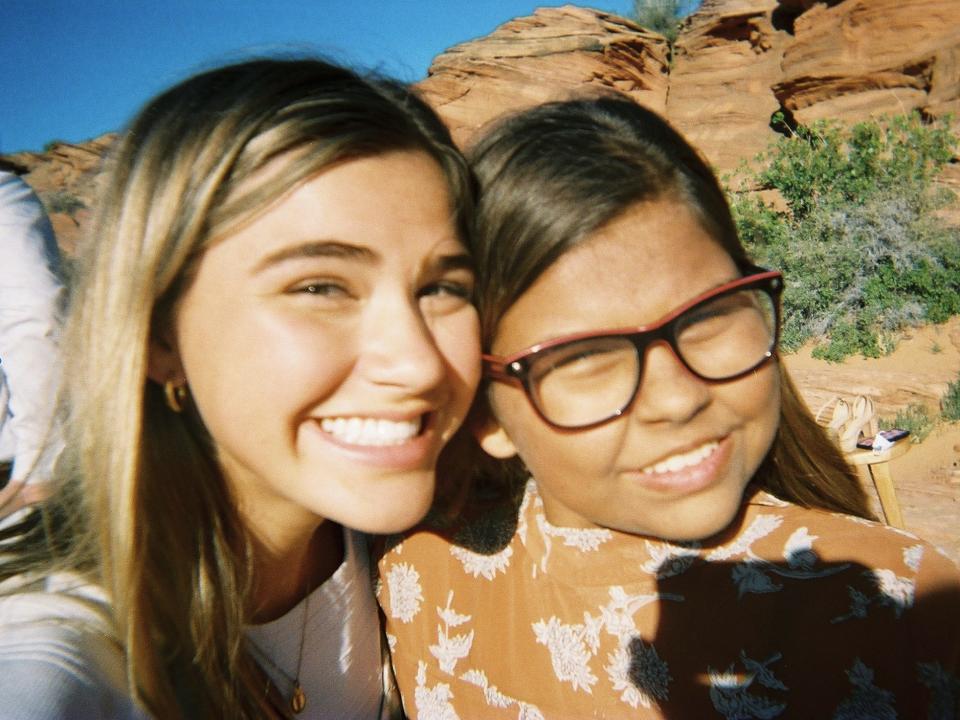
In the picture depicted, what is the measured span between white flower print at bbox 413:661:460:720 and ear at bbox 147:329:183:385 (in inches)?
36.6

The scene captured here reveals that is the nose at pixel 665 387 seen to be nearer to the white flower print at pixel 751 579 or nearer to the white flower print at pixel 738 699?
the white flower print at pixel 751 579

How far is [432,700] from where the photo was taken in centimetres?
152

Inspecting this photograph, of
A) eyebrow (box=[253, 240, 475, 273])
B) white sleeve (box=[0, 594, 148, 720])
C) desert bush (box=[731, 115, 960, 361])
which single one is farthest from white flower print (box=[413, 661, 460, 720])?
desert bush (box=[731, 115, 960, 361])

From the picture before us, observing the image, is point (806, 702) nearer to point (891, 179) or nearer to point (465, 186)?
point (465, 186)

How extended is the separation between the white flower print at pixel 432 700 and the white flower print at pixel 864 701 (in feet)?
2.74

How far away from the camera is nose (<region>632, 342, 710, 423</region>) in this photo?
1.19 metres

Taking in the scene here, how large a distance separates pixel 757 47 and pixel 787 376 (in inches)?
897

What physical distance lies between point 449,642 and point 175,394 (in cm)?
87

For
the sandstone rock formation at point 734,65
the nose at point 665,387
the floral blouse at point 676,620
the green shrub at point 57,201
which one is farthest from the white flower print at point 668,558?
the green shrub at point 57,201

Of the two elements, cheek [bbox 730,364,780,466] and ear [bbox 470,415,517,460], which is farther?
ear [bbox 470,415,517,460]

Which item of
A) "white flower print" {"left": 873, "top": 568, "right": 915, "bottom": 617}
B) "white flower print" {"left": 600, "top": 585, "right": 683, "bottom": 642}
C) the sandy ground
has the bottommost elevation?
the sandy ground

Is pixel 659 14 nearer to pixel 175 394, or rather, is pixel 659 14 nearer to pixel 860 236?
pixel 860 236

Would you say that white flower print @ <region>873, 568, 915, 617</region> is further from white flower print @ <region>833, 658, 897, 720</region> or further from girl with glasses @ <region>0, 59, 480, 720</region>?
girl with glasses @ <region>0, 59, 480, 720</region>

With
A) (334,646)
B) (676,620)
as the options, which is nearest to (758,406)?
(676,620)
